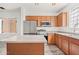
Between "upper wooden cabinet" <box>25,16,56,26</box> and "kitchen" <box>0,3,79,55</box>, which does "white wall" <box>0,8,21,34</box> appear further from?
"upper wooden cabinet" <box>25,16,56,26</box>

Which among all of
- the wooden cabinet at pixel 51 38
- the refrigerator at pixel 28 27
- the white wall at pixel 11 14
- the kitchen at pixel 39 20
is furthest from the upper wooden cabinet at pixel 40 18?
the wooden cabinet at pixel 51 38

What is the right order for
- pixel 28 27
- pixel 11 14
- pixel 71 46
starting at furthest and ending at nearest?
1. pixel 11 14
2. pixel 28 27
3. pixel 71 46

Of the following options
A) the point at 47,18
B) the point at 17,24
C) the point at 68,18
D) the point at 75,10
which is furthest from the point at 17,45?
the point at 47,18

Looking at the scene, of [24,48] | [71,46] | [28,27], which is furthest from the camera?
[28,27]

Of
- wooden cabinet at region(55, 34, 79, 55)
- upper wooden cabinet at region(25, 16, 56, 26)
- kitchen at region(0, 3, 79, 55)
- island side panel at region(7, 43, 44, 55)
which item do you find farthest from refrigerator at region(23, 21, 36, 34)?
island side panel at region(7, 43, 44, 55)

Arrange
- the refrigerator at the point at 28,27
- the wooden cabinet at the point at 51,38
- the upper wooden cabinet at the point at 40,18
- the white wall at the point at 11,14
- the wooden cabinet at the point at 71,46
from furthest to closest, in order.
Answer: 1. the upper wooden cabinet at the point at 40,18
2. the white wall at the point at 11,14
3. the wooden cabinet at the point at 51,38
4. the refrigerator at the point at 28,27
5. the wooden cabinet at the point at 71,46

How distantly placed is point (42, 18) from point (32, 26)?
1639 millimetres

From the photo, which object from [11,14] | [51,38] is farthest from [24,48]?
[11,14]

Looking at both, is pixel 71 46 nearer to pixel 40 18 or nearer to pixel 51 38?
pixel 51 38

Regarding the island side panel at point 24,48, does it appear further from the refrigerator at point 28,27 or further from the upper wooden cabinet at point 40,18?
the upper wooden cabinet at point 40,18

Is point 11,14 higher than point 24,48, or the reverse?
point 11,14

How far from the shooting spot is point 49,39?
8.31 metres

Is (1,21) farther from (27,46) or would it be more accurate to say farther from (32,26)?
(27,46)

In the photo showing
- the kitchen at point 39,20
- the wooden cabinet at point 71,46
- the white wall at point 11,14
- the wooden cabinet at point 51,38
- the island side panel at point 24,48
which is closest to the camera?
the island side panel at point 24,48
